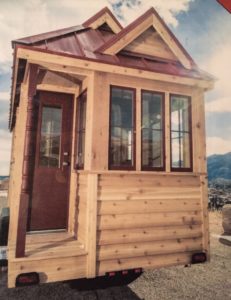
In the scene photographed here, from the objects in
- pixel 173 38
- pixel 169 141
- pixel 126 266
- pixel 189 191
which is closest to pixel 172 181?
pixel 189 191

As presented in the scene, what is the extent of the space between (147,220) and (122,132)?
1529 millimetres

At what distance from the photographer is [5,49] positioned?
4.78 metres

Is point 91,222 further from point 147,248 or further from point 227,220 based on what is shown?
point 227,220

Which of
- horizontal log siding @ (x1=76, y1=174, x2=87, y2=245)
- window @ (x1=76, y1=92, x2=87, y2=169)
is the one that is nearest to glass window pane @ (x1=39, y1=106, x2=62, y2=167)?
window @ (x1=76, y1=92, x2=87, y2=169)

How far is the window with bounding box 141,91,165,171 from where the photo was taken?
427cm

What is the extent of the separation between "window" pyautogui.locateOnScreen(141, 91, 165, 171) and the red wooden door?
65.9 inches

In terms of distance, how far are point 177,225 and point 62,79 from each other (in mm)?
3412

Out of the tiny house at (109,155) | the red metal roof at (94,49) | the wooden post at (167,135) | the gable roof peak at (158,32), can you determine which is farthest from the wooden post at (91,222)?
the gable roof peak at (158,32)

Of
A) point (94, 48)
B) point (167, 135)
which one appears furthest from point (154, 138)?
point (94, 48)

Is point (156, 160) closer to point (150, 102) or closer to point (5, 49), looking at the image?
point (150, 102)

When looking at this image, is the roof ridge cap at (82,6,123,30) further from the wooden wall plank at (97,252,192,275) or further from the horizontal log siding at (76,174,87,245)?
the wooden wall plank at (97,252,192,275)

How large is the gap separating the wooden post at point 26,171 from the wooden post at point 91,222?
0.87m

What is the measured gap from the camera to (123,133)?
4.28 meters

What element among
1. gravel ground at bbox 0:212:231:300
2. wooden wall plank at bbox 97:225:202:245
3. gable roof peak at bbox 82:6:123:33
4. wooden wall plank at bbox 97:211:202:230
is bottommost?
gravel ground at bbox 0:212:231:300
